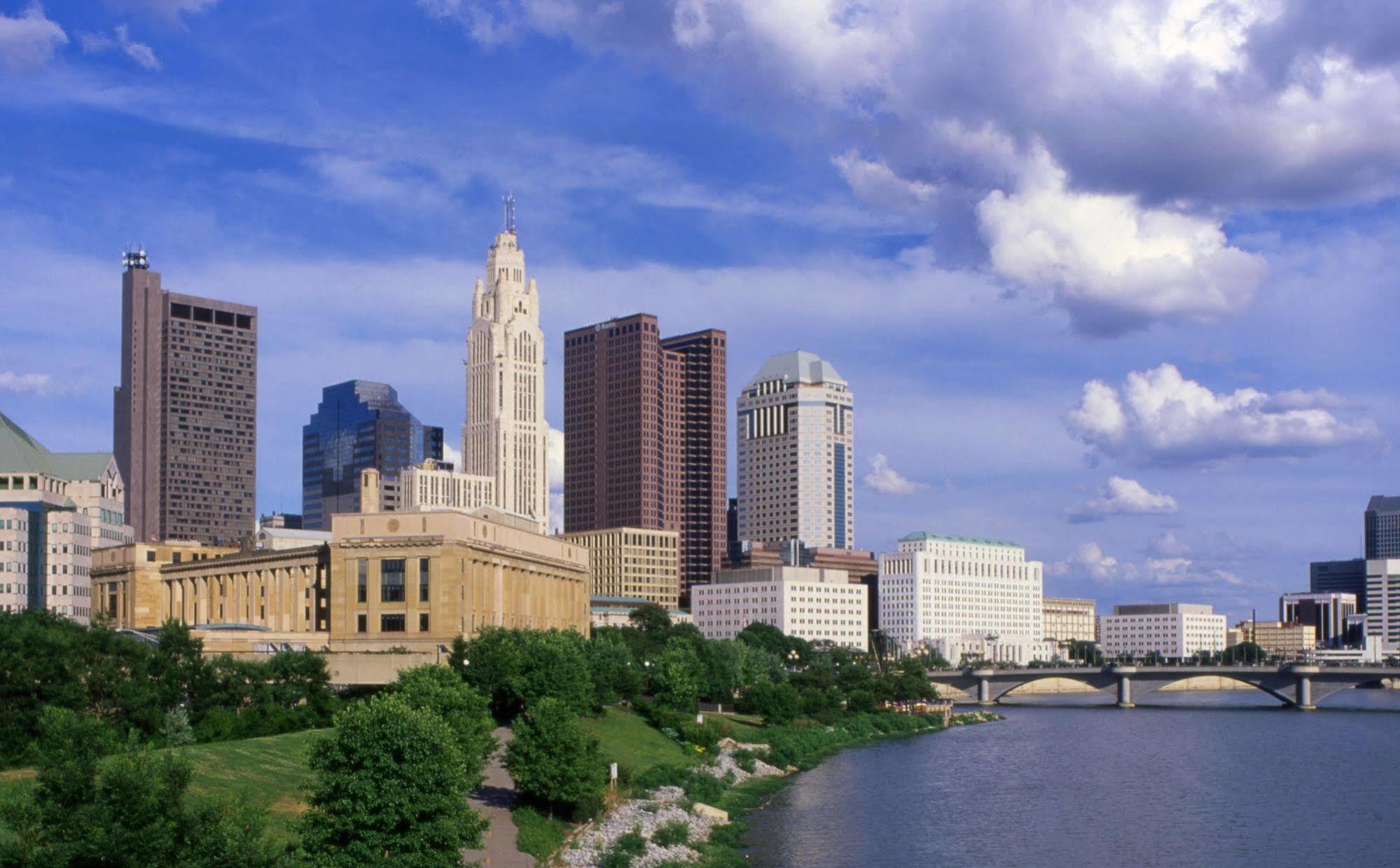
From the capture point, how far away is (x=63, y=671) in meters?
86.3

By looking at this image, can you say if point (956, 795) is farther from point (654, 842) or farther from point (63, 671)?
point (63, 671)

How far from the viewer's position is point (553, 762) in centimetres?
8331

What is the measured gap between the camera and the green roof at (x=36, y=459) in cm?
18550

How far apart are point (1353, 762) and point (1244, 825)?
4919cm

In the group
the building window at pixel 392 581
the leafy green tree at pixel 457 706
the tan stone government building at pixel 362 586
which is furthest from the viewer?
the building window at pixel 392 581

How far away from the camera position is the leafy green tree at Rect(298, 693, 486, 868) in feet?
188

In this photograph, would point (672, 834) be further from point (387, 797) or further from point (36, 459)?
point (36, 459)

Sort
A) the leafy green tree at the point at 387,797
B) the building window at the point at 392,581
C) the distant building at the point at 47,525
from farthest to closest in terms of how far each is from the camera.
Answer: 1. the distant building at the point at 47,525
2. the building window at the point at 392,581
3. the leafy green tree at the point at 387,797

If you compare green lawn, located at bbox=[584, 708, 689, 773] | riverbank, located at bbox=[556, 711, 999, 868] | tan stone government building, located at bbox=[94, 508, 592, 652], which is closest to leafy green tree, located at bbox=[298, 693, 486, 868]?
riverbank, located at bbox=[556, 711, 999, 868]

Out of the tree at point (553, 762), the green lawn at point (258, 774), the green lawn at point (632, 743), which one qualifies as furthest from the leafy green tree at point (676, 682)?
the green lawn at point (258, 774)

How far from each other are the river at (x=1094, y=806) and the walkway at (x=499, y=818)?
15091mm

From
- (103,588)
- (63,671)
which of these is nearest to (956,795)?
(63,671)

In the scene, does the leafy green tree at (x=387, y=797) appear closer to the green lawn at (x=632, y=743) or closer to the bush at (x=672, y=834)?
the bush at (x=672, y=834)

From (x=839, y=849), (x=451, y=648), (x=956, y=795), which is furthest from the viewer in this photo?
(x=451, y=648)
